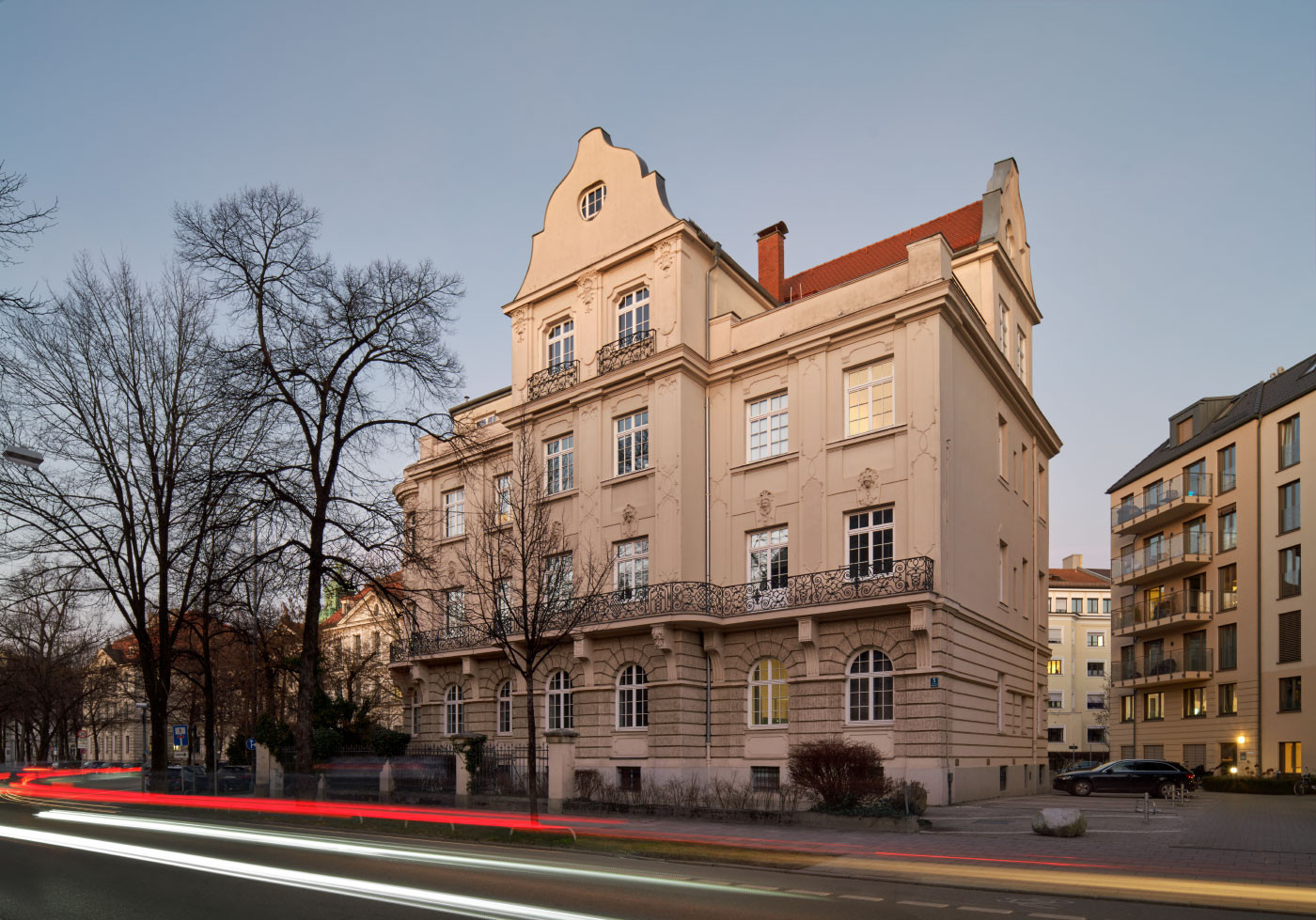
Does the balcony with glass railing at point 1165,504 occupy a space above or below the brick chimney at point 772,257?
below

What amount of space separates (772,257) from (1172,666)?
30.0 meters

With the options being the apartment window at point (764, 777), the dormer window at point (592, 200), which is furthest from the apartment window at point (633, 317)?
the apartment window at point (764, 777)

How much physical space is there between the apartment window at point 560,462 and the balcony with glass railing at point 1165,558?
32.9m

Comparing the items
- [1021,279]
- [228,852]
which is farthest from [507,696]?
[1021,279]

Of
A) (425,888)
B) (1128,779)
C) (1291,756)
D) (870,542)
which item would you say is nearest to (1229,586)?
(1291,756)

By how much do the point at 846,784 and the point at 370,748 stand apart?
65.9 ft

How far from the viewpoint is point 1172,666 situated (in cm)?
4984

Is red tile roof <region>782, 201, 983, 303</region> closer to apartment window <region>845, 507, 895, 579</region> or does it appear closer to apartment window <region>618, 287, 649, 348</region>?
apartment window <region>618, 287, 649, 348</region>

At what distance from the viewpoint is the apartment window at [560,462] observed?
1321 inches

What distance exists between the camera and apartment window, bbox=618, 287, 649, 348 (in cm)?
3175

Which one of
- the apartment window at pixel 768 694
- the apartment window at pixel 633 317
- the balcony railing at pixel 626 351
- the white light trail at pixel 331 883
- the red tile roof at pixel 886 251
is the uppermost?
the red tile roof at pixel 886 251

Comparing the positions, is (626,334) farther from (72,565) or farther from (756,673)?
(72,565)

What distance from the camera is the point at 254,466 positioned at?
27.3m

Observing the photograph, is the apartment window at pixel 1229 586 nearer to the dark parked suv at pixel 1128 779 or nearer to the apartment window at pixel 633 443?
the dark parked suv at pixel 1128 779
